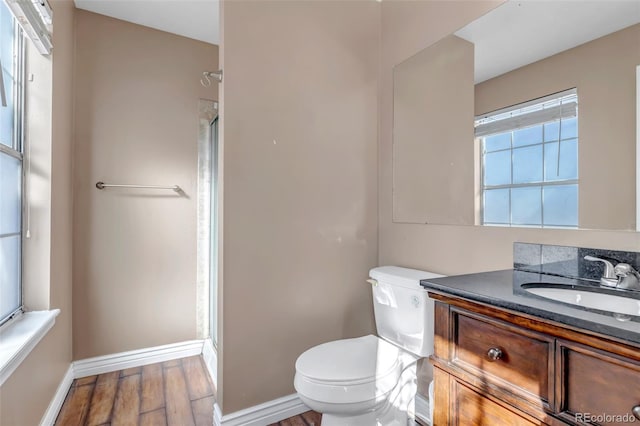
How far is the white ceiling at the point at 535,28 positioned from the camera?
1.10 metres

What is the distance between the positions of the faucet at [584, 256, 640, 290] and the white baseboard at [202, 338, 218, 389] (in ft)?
6.85

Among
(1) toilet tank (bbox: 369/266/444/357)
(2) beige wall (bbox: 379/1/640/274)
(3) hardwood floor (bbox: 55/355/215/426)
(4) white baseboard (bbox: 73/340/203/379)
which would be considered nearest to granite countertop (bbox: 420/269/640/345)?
(2) beige wall (bbox: 379/1/640/274)

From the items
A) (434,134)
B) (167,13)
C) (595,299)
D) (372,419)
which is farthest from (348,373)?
(167,13)

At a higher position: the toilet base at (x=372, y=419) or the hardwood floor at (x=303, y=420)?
the toilet base at (x=372, y=419)

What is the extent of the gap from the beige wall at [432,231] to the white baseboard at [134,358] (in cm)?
164

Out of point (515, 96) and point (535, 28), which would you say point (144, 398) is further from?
point (535, 28)

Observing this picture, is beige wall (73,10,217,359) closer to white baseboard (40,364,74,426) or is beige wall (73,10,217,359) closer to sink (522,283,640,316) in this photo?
white baseboard (40,364,74,426)

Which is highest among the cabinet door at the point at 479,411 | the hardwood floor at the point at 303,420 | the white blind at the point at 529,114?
the white blind at the point at 529,114

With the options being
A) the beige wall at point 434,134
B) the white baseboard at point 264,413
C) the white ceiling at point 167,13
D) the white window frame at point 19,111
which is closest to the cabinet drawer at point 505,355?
the beige wall at point 434,134

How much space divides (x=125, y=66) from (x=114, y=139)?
0.53 m

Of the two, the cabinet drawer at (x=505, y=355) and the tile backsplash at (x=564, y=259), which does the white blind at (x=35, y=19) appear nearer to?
the cabinet drawer at (x=505, y=355)

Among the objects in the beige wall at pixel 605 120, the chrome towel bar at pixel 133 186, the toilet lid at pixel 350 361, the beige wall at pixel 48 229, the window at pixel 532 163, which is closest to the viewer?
the beige wall at pixel 605 120

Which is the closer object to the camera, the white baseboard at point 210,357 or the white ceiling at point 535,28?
the white ceiling at point 535,28

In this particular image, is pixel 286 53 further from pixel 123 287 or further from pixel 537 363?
pixel 123 287
